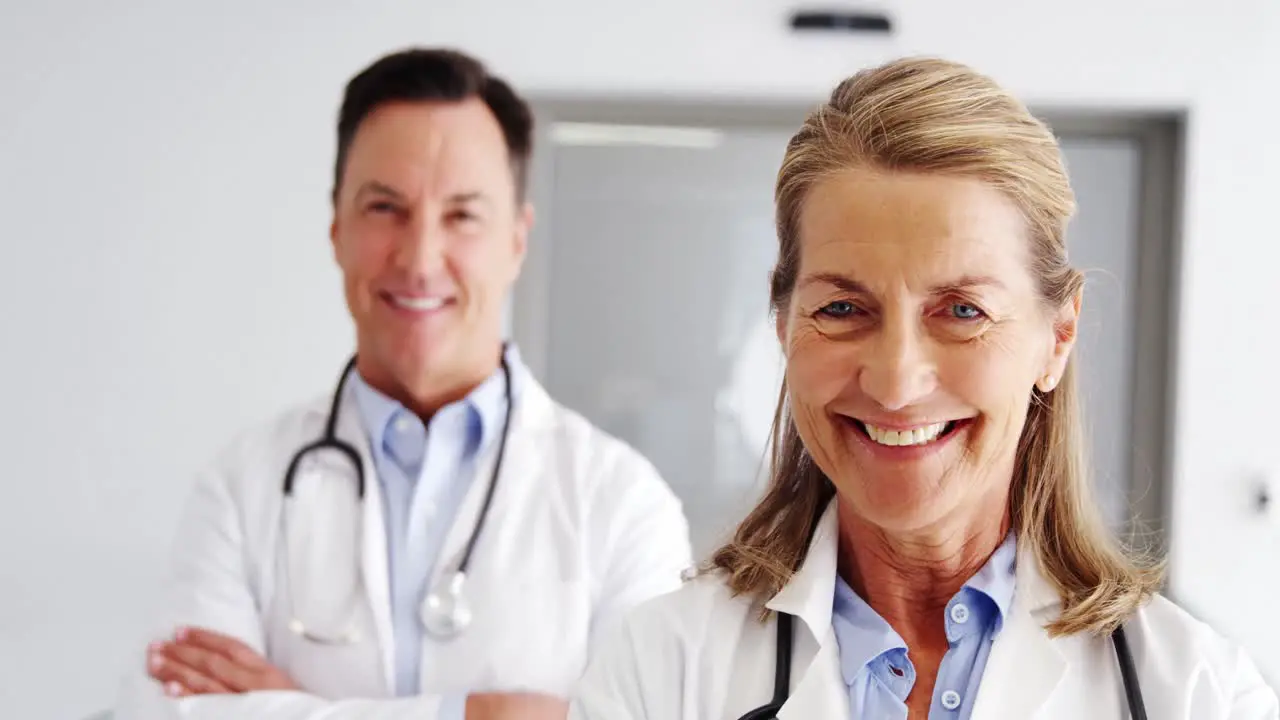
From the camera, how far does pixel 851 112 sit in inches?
40.4

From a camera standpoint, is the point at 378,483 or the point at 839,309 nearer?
the point at 839,309

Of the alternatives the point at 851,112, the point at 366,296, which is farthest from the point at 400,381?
the point at 851,112

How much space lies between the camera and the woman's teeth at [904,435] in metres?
0.98

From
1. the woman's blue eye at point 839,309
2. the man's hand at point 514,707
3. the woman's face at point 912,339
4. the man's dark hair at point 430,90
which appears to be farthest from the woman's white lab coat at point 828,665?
the man's dark hair at point 430,90

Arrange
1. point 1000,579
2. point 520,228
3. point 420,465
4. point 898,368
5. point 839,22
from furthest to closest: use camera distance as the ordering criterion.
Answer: point 839,22, point 520,228, point 420,465, point 1000,579, point 898,368

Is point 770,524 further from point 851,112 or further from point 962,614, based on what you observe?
point 851,112

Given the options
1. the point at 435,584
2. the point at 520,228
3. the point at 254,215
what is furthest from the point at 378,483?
the point at 254,215

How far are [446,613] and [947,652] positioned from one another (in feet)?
2.13

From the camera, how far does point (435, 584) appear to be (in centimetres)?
152

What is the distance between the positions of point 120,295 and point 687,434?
1.29m

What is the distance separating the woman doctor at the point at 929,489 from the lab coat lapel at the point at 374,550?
48cm

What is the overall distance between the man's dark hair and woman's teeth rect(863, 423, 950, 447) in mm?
848

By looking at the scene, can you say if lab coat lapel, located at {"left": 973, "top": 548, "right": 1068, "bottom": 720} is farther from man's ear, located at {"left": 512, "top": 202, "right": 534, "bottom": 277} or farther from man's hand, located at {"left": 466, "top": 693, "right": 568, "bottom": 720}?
man's ear, located at {"left": 512, "top": 202, "right": 534, "bottom": 277}

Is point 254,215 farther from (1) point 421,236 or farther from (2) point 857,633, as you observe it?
(2) point 857,633
